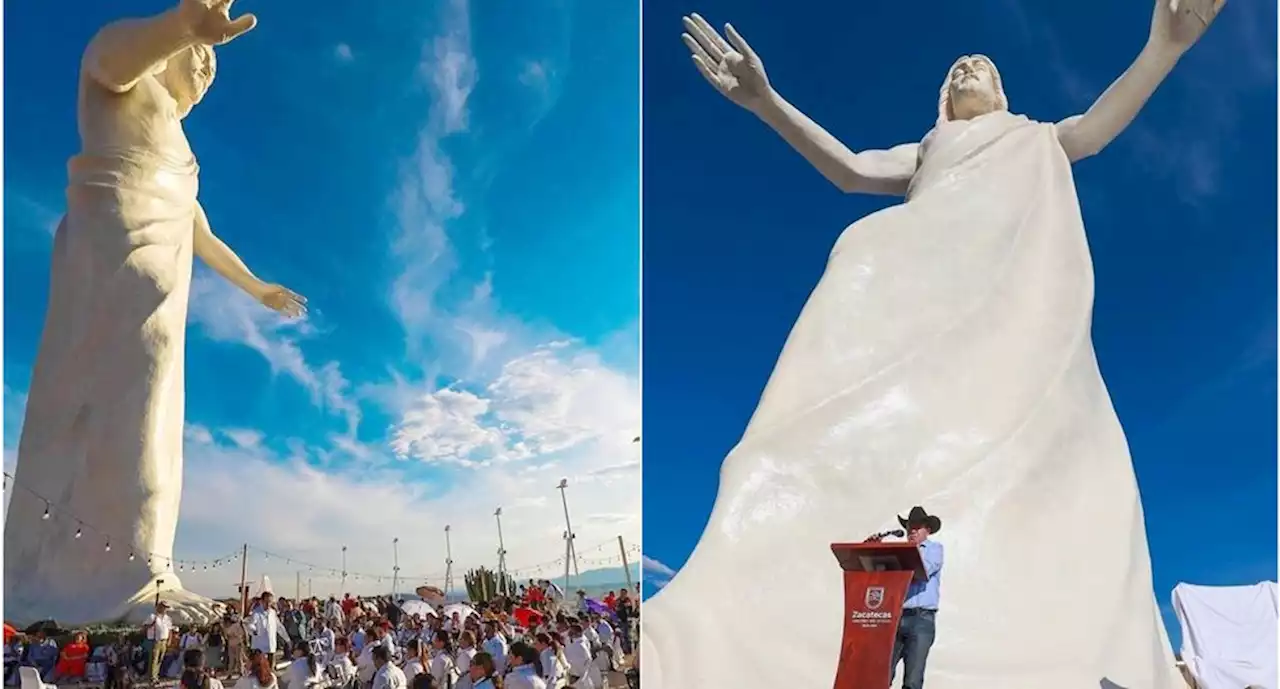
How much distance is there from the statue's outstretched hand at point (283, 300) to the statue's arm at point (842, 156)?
504 cm

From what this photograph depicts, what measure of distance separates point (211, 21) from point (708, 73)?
3755mm

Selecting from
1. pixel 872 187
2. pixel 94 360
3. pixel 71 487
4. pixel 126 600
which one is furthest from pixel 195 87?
pixel 872 187

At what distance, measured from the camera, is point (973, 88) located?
7730 millimetres

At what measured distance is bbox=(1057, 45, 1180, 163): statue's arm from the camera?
7148 mm

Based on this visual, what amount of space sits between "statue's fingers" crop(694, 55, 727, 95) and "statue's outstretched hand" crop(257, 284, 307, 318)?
4724 mm

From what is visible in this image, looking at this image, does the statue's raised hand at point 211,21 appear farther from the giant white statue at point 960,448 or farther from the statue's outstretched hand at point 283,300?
the giant white statue at point 960,448

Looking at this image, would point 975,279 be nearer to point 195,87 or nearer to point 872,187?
point 872,187

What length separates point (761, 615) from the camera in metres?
5.28

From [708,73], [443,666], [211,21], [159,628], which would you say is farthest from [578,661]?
[211,21]

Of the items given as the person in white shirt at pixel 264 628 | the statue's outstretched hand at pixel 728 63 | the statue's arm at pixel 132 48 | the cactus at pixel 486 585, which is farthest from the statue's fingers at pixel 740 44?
Answer: the cactus at pixel 486 585

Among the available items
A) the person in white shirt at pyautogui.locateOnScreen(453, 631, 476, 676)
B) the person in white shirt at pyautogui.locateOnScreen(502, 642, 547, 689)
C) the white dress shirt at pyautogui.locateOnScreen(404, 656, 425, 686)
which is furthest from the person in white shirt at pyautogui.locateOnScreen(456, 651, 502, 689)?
the white dress shirt at pyautogui.locateOnScreen(404, 656, 425, 686)

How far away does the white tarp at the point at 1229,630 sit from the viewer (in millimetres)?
6754

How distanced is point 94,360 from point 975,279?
22.5 feet

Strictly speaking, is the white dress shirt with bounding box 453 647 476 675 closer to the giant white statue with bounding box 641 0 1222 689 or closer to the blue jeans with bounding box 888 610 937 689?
the giant white statue with bounding box 641 0 1222 689
